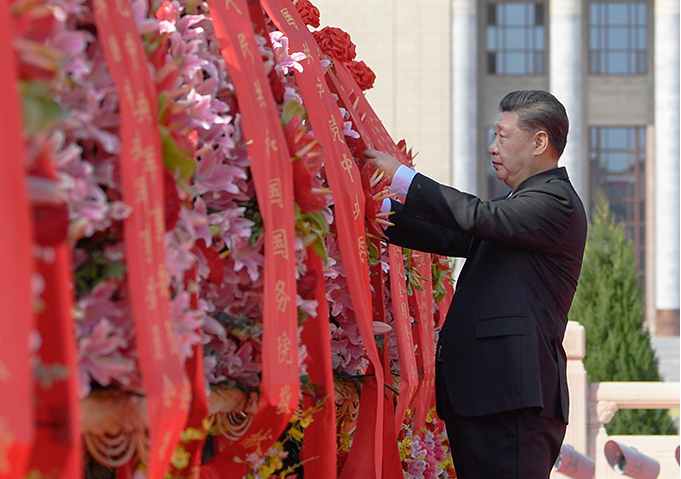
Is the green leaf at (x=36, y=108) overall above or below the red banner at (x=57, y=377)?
above

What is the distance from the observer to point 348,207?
2164 millimetres

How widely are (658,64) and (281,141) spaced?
1976 cm

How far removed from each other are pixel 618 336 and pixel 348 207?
815 centimetres

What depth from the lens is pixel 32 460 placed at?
1208 millimetres

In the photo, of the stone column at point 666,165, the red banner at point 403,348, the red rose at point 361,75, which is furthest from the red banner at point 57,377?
the stone column at point 666,165

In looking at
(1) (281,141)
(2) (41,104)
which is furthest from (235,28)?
(2) (41,104)

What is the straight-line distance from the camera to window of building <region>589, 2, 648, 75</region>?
21.4 metres

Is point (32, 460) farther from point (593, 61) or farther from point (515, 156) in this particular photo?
point (593, 61)

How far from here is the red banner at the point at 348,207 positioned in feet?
7.02

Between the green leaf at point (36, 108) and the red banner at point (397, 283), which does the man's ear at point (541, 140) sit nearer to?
the red banner at point (397, 283)

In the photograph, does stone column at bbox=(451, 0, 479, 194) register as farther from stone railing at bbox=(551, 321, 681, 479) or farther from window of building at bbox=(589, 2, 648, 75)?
stone railing at bbox=(551, 321, 681, 479)

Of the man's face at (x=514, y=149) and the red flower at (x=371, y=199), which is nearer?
the red flower at (x=371, y=199)

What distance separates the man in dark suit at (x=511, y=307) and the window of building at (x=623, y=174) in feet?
62.5

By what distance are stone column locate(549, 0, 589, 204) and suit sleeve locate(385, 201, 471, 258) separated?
1736 centimetres
